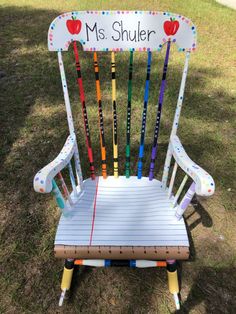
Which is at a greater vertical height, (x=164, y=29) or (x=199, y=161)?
(x=164, y=29)

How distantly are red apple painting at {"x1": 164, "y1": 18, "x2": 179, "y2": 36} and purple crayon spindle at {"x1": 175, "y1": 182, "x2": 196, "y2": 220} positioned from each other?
0.93 meters

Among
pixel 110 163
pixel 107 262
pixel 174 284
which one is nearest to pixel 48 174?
pixel 107 262

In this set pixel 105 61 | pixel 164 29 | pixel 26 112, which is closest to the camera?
pixel 164 29

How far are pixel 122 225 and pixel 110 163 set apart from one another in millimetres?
1524

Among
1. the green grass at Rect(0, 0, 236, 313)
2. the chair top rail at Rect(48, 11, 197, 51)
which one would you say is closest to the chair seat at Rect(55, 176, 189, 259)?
the green grass at Rect(0, 0, 236, 313)

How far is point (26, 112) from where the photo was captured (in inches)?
171

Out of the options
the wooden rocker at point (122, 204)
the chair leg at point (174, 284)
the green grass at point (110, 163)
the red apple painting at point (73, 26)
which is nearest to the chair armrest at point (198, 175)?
the wooden rocker at point (122, 204)

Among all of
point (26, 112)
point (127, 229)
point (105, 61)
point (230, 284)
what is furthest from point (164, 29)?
point (105, 61)

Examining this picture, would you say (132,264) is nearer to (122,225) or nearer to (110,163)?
(122,225)

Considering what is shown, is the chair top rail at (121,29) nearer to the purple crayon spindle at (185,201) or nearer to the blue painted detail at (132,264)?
the purple crayon spindle at (185,201)

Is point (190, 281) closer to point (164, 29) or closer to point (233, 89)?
point (164, 29)

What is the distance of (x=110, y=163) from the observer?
139 inches

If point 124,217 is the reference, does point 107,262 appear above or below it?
below

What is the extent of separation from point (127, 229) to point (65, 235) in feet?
1.32
